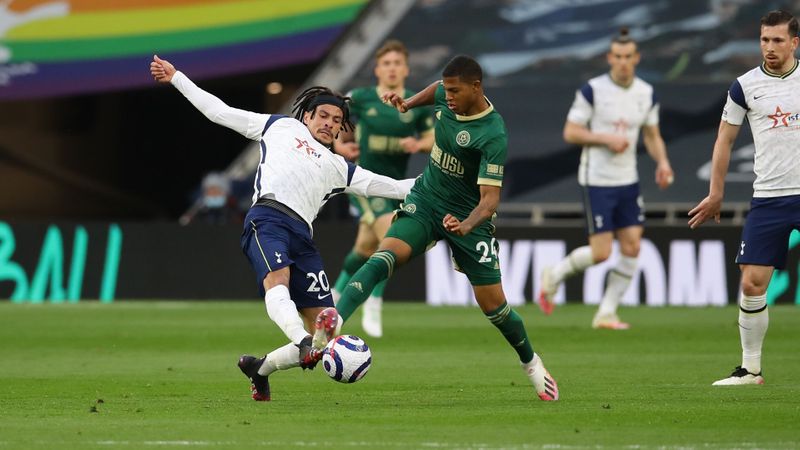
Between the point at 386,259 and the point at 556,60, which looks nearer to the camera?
the point at 386,259

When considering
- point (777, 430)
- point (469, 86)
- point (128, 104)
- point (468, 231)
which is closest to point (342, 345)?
point (468, 231)

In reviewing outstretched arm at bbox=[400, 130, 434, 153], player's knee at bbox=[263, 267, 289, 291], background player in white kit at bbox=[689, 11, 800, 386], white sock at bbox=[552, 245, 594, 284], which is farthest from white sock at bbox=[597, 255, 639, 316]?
player's knee at bbox=[263, 267, 289, 291]

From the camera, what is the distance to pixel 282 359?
355 inches

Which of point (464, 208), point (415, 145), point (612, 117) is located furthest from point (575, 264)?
point (464, 208)

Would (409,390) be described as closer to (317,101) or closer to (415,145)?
(317,101)

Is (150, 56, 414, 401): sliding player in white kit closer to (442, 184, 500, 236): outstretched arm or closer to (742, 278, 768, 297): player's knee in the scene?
(442, 184, 500, 236): outstretched arm

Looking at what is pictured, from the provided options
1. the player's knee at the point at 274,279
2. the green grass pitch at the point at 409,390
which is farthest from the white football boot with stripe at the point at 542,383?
the player's knee at the point at 274,279

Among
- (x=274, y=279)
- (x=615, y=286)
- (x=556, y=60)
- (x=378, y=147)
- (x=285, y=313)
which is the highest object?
(x=556, y=60)

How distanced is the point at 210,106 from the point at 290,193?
30.8 inches

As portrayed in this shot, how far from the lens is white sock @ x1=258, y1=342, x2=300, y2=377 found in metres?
8.95

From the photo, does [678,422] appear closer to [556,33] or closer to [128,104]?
[556,33]

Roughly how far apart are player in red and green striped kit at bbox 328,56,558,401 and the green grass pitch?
56cm

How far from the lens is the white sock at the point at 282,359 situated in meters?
8.95

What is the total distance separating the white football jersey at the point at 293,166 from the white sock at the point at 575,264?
6.02 m
